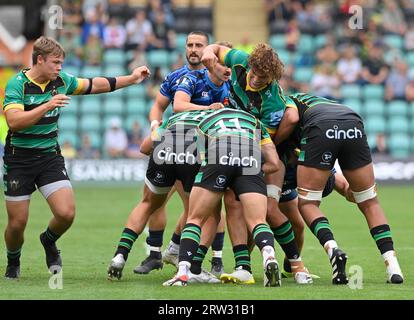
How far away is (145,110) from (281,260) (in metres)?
14.3

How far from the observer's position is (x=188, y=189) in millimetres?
9727

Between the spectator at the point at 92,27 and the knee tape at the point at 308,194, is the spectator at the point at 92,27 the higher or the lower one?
the higher one

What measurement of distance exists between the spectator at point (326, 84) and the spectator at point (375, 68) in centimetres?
88

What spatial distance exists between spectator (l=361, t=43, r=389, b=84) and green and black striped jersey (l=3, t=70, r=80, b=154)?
17.0 metres

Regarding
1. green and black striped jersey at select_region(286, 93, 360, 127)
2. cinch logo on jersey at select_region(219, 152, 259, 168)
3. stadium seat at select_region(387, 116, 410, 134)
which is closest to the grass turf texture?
cinch logo on jersey at select_region(219, 152, 259, 168)

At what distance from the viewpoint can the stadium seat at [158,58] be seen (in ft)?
84.3

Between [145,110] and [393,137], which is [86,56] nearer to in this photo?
[145,110]

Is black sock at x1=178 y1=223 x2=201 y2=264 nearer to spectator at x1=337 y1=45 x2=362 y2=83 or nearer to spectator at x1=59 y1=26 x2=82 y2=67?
spectator at x1=59 y1=26 x2=82 y2=67

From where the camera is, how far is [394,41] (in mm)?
26672

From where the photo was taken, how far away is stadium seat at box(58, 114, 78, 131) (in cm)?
2480

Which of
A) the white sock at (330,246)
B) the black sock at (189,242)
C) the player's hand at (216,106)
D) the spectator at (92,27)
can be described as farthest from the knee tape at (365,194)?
the spectator at (92,27)

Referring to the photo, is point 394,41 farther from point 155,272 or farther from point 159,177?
point 159,177

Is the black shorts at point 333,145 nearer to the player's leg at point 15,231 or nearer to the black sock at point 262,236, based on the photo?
the black sock at point 262,236
